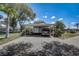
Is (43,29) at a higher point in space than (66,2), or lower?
lower

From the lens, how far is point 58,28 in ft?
12.4

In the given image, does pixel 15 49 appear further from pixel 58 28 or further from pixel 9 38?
pixel 58 28

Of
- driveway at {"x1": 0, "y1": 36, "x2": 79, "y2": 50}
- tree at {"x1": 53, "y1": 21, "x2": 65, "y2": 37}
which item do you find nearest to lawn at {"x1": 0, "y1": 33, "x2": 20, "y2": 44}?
driveway at {"x1": 0, "y1": 36, "x2": 79, "y2": 50}

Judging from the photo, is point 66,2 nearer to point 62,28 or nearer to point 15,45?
point 62,28

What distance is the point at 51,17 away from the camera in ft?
12.3

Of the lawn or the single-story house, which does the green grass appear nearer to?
the single-story house

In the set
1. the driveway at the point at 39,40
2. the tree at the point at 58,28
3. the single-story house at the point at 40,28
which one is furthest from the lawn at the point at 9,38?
the tree at the point at 58,28

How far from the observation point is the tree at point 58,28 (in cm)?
376

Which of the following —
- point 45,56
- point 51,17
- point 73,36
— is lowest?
point 45,56

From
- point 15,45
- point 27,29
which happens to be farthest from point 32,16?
point 15,45

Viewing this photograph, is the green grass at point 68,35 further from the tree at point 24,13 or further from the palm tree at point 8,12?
the palm tree at point 8,12

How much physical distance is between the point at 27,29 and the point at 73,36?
57cm

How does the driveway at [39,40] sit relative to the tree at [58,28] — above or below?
below

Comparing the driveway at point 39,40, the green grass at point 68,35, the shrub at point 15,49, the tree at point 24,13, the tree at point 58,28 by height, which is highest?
the tree at point 24,13
